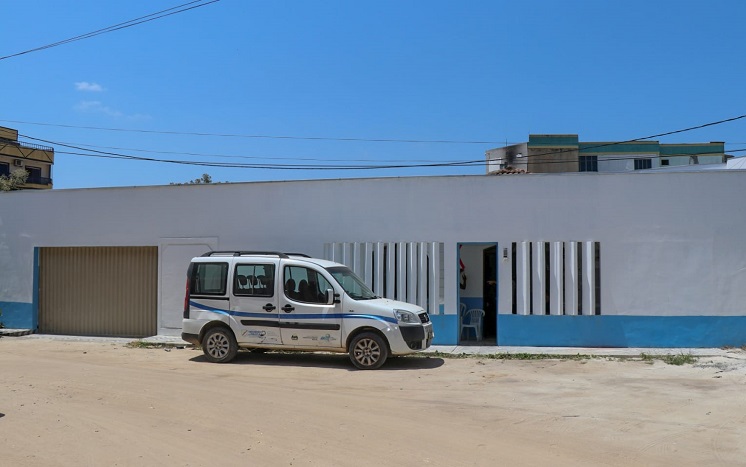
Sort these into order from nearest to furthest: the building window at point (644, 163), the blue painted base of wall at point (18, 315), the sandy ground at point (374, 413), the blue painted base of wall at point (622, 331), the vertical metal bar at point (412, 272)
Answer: the sandy ground at point (374, 413) < the blue painted base of wall at point (622, 331) < the vertical metal bar at point (412, 272) < the blue painted base of wall at point (18, 315) < the building window at point (644, 163)

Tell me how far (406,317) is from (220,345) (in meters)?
3.77

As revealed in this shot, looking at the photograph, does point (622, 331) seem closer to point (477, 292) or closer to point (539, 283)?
point (539, 283)

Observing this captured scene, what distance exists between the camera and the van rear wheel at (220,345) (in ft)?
42.4

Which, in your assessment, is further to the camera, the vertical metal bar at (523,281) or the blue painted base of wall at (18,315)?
the blue painted base of wall at (18,315)

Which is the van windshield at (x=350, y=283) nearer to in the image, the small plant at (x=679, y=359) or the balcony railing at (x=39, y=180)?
the small plant at (x=679, y=359)

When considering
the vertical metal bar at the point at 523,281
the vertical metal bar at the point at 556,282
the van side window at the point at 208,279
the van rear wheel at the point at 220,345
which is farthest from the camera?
the vertical metal bar at the point at 523,281

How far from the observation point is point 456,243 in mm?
15281

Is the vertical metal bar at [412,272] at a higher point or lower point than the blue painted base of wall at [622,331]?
higher

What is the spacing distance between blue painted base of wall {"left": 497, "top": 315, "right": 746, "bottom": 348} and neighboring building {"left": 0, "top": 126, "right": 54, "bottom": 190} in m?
48.0

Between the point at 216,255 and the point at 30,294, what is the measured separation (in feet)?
26.5

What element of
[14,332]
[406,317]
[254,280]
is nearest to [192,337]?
[254,280]

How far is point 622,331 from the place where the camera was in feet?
47.5

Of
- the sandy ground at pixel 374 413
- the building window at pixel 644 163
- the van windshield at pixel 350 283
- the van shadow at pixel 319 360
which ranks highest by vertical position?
the building window at pixel 644 163

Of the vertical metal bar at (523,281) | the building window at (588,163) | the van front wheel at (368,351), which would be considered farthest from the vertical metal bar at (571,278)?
the building window at (588,163)
